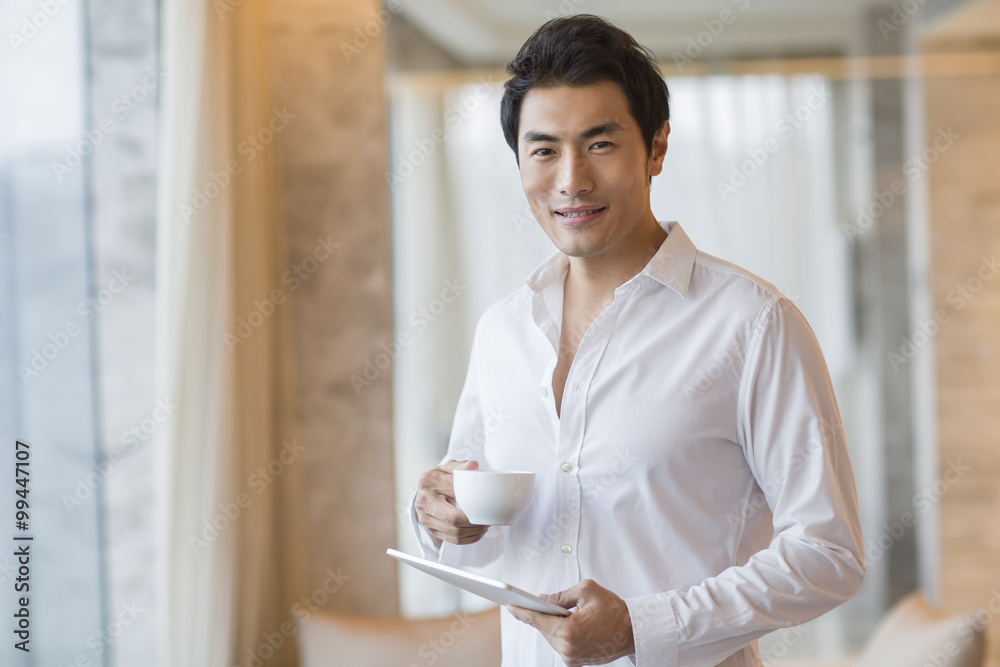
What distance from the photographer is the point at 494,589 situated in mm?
968

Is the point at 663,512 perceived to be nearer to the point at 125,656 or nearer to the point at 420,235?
the point at 125,656

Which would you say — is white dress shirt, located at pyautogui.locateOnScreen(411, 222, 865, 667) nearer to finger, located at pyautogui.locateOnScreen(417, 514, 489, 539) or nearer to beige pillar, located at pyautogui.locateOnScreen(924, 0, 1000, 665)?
finger, located at pyautogui.locateOnScreen(417, 514, 489, 539)

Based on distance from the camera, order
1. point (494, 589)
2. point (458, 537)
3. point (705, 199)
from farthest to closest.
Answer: point (705, 199) < point (458, 537) < point (494, 589)

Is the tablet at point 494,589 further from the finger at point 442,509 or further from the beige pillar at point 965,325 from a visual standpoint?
→ the beige pillar at point 965,325

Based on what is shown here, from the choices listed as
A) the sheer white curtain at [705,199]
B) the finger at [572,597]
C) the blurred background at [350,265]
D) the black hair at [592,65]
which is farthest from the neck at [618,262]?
the sheer white curtain at [705,199]

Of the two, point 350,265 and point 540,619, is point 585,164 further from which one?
point 350,265

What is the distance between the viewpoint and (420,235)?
3.52 metres

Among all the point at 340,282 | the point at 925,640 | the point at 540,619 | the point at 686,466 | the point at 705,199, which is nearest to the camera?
the point at 540,619

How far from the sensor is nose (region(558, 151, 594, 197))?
3.98 ft

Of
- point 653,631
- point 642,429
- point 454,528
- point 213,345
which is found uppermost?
point 213,345

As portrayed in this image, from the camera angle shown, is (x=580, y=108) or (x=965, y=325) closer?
(x=580, y=108)

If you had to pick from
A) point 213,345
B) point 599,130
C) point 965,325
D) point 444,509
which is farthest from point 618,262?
point 965,325

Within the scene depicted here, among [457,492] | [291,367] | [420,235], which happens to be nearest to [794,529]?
[457,492]

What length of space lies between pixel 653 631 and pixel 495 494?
264 mm
